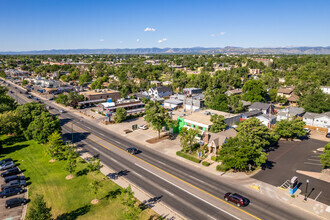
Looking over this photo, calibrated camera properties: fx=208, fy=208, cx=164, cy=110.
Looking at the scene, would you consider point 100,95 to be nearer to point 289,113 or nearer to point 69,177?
point 69,177


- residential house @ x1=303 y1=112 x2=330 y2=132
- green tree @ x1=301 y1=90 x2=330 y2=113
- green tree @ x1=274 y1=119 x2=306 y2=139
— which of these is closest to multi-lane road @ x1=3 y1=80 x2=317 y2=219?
green tree @ x1=274 y1=119 x2=306 y2=139

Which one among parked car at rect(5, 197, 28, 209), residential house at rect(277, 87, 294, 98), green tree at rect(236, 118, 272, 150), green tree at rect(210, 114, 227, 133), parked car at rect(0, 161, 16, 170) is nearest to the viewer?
parked car at rect(5, 197, 28, 209)

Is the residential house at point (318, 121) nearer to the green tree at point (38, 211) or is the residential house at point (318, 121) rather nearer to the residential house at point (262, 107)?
the residential house at point (262, 107)

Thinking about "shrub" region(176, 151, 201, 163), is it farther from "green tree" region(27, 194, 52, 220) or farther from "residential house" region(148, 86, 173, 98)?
"residential house" region(148, 86, 173, 98)

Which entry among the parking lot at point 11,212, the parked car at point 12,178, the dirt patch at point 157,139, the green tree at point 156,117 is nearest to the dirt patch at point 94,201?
the parking lot at point 11,212

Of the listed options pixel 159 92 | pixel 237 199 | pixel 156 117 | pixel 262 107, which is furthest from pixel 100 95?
pixel 237 199

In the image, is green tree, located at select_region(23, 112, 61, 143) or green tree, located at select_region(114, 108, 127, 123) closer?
green tree, located at select_region(23, 112, 61, 143)
